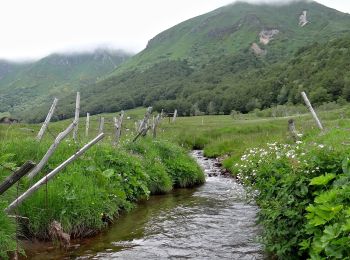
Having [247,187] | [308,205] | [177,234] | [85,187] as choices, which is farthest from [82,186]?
[308,205]

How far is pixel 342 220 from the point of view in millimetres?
6035

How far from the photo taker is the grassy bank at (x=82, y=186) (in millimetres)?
10364

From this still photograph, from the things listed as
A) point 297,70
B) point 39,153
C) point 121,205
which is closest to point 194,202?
point 121,205

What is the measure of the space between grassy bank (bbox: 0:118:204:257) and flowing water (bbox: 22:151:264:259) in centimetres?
44

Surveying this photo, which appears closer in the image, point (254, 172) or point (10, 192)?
point (10, 192)

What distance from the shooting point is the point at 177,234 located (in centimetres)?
1141

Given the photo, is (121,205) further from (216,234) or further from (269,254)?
(269,254)

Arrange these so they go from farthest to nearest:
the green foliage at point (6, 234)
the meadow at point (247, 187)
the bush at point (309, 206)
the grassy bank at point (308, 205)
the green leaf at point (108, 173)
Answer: the green leaf at point (108, 173)
the green foliage at point (6, 234)
the meadow at point (247, 187)
the bush at point (309, 206)
the grassy bank at point (308, 205)

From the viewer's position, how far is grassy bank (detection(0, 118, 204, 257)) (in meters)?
10.4

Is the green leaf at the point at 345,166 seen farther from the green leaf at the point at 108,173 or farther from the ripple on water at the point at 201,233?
the green leaf at the point at 108,173

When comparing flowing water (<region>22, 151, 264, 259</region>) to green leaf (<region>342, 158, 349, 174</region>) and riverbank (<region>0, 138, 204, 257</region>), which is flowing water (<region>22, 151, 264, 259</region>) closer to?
riverbank (<region>0, 138, 204, 257</region>)

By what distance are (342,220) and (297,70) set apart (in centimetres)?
15616

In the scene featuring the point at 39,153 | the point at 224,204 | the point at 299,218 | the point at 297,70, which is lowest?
the point at 224,204

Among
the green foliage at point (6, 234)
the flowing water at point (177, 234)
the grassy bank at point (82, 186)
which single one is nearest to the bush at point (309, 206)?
the flowing water at point (177, 234)
